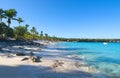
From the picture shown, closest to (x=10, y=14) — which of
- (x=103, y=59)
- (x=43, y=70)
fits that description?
(x=103, y=59)

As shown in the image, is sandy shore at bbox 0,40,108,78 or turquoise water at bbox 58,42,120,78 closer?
sandy shore at bbox 0,40,108,78

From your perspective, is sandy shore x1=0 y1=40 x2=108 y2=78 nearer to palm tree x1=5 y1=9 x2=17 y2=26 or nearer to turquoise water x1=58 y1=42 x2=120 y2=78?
turquoise water x1=58 y1=42 x2=120 y2=78

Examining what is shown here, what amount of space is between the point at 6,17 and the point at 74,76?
6302cm

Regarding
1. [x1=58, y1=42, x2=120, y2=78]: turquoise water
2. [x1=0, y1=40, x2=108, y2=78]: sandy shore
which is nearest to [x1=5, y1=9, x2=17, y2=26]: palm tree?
[x1=58, y1=42, x2=120, y2=78]: turquoise water

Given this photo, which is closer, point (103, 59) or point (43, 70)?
point (43, 70)

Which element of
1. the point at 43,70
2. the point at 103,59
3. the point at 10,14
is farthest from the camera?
the point at 10,14

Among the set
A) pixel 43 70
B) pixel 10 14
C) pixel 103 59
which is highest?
pixel 10 14

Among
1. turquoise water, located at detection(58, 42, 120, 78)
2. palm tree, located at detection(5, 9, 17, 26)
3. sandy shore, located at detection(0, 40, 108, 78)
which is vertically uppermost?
palm tree, located at detection(5, 9, 17, 26)

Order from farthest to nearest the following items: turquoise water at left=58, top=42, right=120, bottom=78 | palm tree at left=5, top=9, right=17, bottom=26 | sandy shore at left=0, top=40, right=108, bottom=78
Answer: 1. palm tree at left=5, top=9, right=17, bottom=26
2. turquoise water at left=58, top=42, right=120, bottom=78
3. sandy shore at left=0, top=40, right=108, bottom=78

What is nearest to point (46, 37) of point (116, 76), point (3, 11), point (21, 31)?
point (21, 31)

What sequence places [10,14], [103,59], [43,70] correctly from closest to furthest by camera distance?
[43,70] < [103,59] < [10,14]

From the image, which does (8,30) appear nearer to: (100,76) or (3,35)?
(3,35)

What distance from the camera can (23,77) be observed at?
13148 millimetres

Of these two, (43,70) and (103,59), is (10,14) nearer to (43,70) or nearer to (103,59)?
(103,59)
